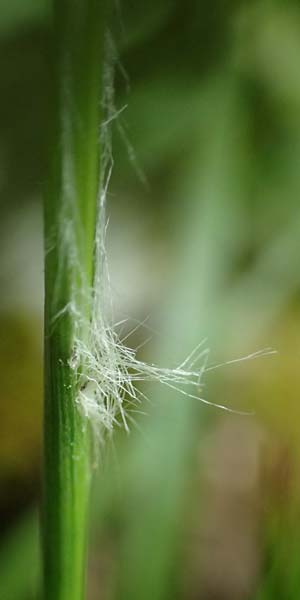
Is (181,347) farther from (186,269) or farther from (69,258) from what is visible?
(69,258)

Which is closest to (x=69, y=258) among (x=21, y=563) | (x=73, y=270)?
(x=73, y=270)

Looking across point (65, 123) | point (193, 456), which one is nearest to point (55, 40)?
point (65, 123)

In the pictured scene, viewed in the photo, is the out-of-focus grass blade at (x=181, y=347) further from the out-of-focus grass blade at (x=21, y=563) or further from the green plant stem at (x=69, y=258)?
the green plant stem at (x=69, y=258)

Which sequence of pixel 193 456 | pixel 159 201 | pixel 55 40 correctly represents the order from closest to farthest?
pixel 55 40, pixel 193 456, pixel 159 201

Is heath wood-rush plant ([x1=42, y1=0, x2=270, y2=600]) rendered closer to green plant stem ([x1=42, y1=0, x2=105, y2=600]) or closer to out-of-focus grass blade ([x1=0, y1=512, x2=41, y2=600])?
green plant stem ([x1=42, y1=0, x2=105, y2=600])

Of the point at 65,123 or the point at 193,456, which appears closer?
the point at 65,123

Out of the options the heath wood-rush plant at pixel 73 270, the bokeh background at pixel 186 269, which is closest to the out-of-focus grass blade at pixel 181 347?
the bokeh background at pixel 186 269

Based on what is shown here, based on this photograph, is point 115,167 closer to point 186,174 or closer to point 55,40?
point 186,174
